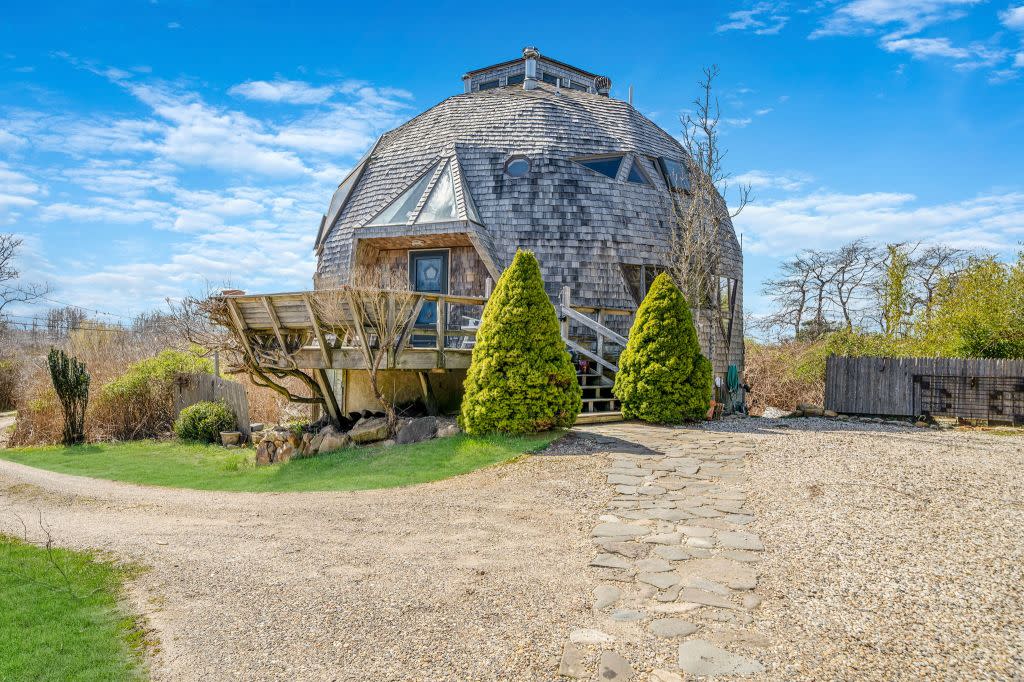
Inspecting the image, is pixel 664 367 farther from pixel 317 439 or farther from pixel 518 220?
pixel 317 439

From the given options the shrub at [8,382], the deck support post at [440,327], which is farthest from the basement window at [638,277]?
the shrub at [8,382]

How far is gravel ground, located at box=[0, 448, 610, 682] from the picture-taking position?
3.69 meters

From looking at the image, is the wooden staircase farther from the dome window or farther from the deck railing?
the dome window

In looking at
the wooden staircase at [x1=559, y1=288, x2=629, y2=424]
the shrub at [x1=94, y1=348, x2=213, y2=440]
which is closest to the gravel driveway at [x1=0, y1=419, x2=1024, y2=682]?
the wooden staircase at [x1=559, y1=288, x2=629, y2=424]

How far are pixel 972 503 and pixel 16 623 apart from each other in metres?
8.10

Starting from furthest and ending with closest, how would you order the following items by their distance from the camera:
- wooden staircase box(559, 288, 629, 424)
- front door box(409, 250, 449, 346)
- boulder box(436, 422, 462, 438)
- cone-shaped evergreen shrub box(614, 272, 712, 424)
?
front door box(409, 250, 449, 346)
wooden staircase box(559, 288, 629, 424)
cone-shaped evergreen shrub box(614, 272, 712, 424)
boulder box(436, 422, 462, 438)

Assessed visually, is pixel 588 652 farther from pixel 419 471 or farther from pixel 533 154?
pixel 533 154

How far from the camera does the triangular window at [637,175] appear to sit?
1641 centimetres

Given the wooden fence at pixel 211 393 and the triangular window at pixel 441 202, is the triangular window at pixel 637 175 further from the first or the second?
the wooden fence at pixel 211 393

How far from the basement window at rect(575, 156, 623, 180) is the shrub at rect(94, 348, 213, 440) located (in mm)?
11464

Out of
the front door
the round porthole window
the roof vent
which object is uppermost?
the roof vent

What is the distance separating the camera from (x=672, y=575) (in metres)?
4.62

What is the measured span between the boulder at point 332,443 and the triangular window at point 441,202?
5.78m

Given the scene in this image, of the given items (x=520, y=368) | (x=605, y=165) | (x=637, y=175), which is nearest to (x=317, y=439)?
(x=520, y=368)
